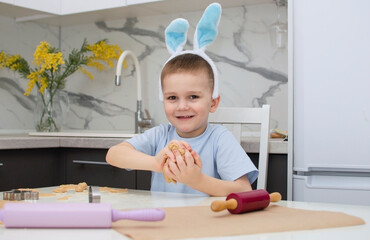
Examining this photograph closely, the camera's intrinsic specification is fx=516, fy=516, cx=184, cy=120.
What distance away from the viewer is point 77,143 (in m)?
2.31

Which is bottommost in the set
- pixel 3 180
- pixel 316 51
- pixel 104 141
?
pixel 3 180

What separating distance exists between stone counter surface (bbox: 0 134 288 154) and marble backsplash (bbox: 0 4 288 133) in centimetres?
44

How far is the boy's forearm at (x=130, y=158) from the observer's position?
4.23ft

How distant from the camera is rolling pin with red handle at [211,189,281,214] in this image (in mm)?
824

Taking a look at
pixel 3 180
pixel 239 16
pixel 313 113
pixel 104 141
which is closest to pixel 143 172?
pixel 104 141

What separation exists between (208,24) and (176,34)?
0.10m

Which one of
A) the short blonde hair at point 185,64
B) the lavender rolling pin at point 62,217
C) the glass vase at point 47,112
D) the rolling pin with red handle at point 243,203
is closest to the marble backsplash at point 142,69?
the glass vase at point 47,112

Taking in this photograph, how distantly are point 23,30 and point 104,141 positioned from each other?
1107mm

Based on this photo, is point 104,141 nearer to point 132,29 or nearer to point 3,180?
point 3,180

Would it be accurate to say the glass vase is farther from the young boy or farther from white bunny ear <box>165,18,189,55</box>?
white bunny ear <box>165,18,189,55</box>

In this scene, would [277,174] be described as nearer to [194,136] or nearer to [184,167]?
[194,136]

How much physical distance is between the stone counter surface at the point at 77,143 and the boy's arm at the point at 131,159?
2.18 feet

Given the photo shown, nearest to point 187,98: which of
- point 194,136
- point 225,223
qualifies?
point 194,136

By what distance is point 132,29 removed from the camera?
290cm
